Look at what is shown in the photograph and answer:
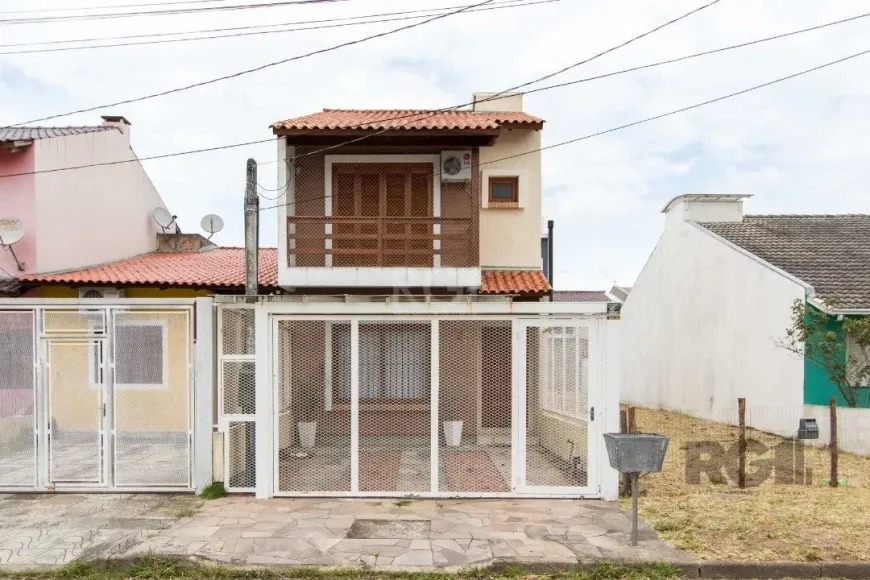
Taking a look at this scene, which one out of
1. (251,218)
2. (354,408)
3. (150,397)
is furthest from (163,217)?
(354,408)

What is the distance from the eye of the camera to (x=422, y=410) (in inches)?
294

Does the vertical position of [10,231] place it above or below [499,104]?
below

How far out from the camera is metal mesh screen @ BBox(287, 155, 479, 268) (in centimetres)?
1019

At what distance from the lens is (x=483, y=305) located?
6996mm

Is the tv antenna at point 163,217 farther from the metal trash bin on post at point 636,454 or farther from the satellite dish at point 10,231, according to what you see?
the metal trash bin on post at point 636,454

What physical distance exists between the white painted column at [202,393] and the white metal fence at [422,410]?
191 millimetres

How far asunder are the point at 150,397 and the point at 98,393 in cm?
62


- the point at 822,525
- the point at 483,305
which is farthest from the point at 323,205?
the point at 822,525

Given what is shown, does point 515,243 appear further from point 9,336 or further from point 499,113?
→ point 9,336

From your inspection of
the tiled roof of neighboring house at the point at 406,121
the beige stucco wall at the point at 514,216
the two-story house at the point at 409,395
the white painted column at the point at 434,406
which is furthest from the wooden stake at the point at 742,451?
the tiled roof of neighboring house at the point at 406,121

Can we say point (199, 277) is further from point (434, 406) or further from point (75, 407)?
point (434, 406)

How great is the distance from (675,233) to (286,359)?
1326 cm

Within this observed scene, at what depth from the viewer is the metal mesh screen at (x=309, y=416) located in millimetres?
7160

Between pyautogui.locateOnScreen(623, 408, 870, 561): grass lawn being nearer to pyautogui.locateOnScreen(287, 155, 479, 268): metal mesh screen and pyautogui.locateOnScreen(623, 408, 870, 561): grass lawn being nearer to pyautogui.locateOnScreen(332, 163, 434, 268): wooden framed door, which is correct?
pyautogui.locateOnScreen(287, 155, 479, 268): metal mesh screen
